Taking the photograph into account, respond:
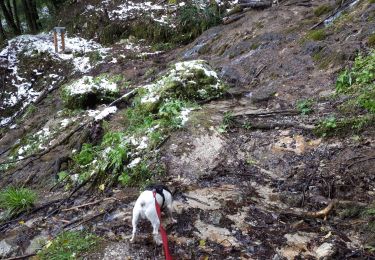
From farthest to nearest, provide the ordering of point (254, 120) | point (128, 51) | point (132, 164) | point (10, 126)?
point (128, 51) < point (10, 126) < point (254, 120) < point (132, 164)

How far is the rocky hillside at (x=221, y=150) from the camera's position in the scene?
3949 millimetres

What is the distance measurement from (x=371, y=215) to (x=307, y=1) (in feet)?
33.5

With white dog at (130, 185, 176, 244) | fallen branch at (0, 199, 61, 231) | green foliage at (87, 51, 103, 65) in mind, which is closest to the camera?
white dog at (130, 185, 176, 244)

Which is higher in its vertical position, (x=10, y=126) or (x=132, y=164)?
(x=132, y=164)

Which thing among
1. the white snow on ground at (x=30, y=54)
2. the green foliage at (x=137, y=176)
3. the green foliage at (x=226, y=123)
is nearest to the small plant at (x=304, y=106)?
the green foliage at (x=226, y=123)

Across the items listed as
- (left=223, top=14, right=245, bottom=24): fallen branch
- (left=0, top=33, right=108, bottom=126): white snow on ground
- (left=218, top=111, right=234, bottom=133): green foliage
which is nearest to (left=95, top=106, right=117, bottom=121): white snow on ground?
(left=218, top=111, right=234, bottom=133): green foliage

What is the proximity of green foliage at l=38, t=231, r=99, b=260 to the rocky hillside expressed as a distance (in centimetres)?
2

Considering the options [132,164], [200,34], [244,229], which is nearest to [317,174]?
[244,229]

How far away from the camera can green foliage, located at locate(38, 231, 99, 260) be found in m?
3.79

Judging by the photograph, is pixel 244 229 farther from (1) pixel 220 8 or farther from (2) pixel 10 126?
(1) pixel 220 8

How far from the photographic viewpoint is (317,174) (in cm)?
482

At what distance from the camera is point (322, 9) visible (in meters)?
11.0

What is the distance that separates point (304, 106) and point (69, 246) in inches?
186

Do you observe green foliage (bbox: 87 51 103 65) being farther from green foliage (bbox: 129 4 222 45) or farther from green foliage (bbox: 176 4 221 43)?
green foliage (bbox: 176 4 221 43)
